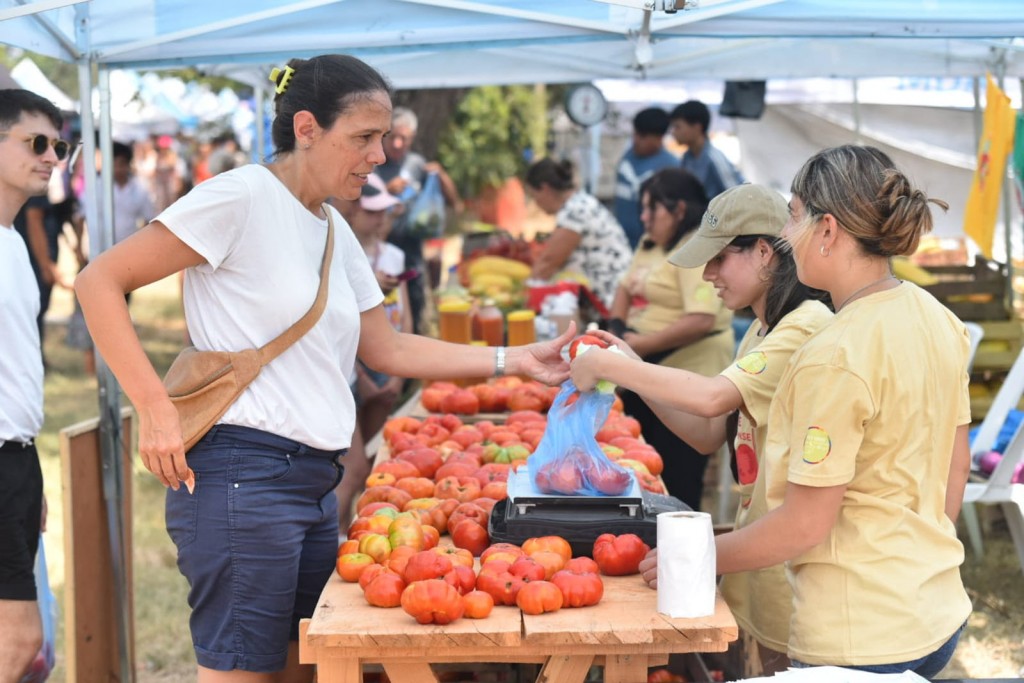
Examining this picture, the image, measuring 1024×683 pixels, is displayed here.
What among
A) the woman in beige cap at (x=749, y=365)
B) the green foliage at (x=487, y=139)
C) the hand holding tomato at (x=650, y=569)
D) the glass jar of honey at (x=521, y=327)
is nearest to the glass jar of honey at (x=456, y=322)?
the glass jar of honey at (x=521, y=327)

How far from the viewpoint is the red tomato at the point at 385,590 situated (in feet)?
8.03

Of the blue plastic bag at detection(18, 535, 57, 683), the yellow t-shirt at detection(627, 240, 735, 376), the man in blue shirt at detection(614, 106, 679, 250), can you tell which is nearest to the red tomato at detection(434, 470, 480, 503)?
the blue plastic bag at detection(18, 535, 57, 683)

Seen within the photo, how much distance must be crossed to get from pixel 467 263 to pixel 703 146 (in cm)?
215

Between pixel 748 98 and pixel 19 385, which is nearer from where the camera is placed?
pixel 19 385

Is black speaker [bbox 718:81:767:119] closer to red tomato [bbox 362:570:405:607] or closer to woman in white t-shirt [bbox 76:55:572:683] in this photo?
woman in white t-shirt [bbox 76:55:572:683]

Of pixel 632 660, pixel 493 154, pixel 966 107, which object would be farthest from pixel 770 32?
pixel 493 154

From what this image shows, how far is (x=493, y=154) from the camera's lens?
24312 millimetres

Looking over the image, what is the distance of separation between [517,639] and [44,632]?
2054 mm

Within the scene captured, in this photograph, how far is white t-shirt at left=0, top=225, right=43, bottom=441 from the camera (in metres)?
3.24

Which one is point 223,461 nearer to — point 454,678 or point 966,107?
point 454,678

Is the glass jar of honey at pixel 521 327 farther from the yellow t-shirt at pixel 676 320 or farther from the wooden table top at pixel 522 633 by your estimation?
the wooden table top at pixel 522 633

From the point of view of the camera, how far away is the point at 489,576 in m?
2.47

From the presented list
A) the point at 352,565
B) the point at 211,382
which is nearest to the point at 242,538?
the point at 352,565

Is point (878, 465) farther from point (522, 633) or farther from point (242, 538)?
point (242, 538)
